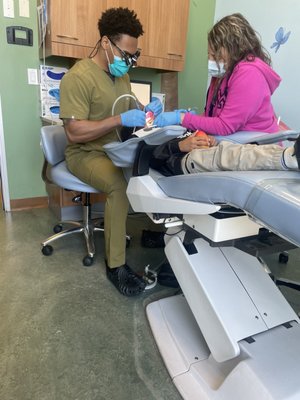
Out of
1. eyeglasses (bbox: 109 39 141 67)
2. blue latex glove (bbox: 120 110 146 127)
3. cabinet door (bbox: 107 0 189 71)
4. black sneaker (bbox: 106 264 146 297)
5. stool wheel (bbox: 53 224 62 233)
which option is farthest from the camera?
cabinet door (bbox: 107 0 189 71)

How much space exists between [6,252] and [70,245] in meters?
0.36

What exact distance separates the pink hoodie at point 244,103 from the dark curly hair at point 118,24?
0.60 metres

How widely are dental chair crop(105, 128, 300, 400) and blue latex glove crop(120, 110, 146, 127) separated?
11.9 inches

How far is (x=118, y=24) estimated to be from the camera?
1.51 meters

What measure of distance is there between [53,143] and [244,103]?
3.54 ft

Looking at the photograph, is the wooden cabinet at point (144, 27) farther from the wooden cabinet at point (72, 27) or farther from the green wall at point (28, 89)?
the green wall at point (28, 89)

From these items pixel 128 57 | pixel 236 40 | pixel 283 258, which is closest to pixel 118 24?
pixel 128 57

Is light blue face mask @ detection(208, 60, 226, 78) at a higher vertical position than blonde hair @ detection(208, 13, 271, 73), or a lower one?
lower

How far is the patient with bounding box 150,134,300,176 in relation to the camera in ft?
2.46

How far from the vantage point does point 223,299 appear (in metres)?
0.98

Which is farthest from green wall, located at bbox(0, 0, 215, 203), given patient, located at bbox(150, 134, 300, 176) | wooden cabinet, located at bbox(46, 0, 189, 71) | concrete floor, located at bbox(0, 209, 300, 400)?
patient, located at bbox(150, 134, 300, 176)

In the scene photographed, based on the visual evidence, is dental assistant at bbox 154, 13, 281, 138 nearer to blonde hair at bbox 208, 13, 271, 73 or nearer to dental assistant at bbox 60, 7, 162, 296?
blonde hair at bbox 208, 13, 271, 73

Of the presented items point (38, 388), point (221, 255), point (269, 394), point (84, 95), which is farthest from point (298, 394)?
point (84, 95)

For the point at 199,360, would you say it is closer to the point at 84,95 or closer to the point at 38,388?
the point at 38,388
